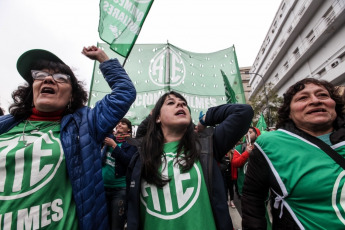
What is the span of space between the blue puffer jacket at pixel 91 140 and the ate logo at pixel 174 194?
1.01 ft

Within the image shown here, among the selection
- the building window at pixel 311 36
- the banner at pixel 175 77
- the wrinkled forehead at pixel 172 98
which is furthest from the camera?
the building window at pixel 311 36

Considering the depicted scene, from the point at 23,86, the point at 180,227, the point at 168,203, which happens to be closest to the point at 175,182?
the point at 168,203

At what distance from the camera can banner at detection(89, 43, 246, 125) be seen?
4137mm

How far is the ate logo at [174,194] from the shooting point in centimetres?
119

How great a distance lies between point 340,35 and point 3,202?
21.5 metres

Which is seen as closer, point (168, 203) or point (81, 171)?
point (81, 171)

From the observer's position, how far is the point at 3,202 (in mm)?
955

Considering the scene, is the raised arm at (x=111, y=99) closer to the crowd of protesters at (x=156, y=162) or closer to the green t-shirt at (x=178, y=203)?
the crowd of protesters at (x=156, y=162)

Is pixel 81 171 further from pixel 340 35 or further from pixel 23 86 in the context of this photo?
pixel 340 35

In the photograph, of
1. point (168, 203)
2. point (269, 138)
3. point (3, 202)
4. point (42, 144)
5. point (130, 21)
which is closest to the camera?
point (3, 202)

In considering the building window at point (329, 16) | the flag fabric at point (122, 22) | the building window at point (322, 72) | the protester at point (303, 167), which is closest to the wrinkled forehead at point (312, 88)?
the protester at point (303, 167)

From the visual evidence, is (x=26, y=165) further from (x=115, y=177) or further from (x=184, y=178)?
(x=115, y=177)

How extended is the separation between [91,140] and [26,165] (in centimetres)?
37

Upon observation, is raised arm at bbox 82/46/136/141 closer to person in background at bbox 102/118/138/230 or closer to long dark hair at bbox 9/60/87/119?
long dark hair at bbox 9/60/87/119
